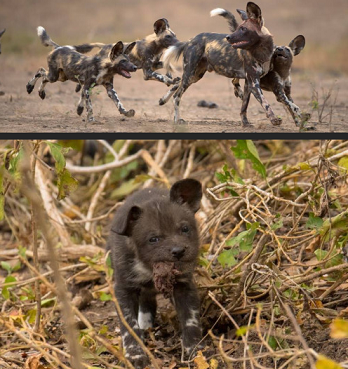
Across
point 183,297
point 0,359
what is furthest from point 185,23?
point 0,359

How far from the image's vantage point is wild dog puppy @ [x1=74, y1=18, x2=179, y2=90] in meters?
4.41

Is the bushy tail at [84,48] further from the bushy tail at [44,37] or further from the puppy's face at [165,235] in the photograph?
the puppy's face at [165,235]

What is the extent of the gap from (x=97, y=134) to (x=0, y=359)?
157cm

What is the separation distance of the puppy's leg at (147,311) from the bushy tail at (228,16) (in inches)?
75.3

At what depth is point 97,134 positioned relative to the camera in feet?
15.2

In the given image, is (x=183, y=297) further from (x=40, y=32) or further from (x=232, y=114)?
(x=40, y=32)

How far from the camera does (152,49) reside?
4535mm

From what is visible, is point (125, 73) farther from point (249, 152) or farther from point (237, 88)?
point (249, 152)

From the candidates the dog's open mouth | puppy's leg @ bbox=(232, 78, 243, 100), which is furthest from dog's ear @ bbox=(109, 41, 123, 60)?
puppy's leg @ bbox=(232, 78, 243, 100)

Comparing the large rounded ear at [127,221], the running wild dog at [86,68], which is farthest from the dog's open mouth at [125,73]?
the large rounded ear at [127,221]

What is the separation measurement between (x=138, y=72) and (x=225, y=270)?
1.61 m

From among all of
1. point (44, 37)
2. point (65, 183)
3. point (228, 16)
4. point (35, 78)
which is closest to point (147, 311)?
point (65, 183)

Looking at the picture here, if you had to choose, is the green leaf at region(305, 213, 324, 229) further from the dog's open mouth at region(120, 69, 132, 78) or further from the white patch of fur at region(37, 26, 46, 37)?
the white patch of fur at region(37, 26, 46, 37)

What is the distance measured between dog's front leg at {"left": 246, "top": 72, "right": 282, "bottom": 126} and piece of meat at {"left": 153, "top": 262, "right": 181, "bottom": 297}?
1109 mm
